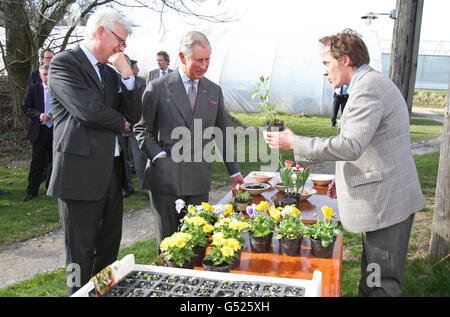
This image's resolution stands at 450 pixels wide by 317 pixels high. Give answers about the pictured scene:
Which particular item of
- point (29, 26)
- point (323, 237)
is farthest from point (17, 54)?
point (323, 237)

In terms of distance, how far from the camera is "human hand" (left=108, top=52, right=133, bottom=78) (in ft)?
8.85

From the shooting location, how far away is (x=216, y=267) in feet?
6.85

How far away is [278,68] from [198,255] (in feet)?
47.1

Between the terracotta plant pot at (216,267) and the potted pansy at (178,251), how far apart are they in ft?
0.31

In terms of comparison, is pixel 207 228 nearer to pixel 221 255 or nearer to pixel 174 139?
pixel 221 255

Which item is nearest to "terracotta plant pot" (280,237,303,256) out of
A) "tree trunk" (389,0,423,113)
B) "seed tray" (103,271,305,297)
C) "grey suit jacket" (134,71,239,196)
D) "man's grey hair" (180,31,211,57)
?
"seed tray" (103,271,305,297)

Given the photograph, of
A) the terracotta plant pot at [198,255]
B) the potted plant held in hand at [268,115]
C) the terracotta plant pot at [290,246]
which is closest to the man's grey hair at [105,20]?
the potted plant held in hand at [268,115]

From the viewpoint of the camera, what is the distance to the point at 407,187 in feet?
7.87

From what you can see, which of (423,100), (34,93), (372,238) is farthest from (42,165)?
(423,100)

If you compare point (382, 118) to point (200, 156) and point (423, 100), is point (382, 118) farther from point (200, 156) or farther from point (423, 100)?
point (423, 100)

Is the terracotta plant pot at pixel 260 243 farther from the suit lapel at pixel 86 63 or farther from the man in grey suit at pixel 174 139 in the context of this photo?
the suit lapel at pixel 86 63

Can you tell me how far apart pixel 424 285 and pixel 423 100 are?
76.7ft

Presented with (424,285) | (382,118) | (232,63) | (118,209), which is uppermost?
(232,63)

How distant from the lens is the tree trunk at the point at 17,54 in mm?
9641
